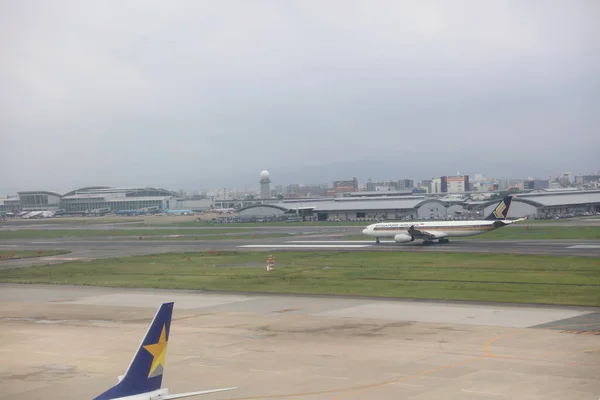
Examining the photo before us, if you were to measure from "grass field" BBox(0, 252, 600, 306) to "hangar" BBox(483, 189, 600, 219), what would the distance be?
297 ft

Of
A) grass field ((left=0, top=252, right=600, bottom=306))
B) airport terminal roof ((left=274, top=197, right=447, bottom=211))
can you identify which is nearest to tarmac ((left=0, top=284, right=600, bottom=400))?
grass field ((left=0, top=252, right=600, bottom=306))

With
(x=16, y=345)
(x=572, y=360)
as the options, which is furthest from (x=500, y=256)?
(x=16, y=345)

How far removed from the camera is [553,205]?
169 meters

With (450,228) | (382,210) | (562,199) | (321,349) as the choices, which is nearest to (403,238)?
(450,228)

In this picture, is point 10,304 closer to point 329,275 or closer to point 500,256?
point 329,275

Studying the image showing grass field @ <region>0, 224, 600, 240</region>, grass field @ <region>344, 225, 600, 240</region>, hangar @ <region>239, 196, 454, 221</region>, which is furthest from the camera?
hangar @ <region>239, 196, 454, 221</region>

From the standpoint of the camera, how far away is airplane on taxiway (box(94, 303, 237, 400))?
57.4 feet

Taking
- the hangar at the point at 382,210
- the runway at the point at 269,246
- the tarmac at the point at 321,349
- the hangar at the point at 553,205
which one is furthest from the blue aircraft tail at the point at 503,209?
the hangar at the point at 382,210

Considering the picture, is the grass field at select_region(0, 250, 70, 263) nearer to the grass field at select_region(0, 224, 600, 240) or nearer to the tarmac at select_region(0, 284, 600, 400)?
the grass field at select_region(0, 224, 600, 240)

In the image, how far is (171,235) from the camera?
14638 centimetres

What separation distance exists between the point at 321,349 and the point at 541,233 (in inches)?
3442

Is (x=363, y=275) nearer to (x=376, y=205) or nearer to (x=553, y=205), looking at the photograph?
(x=553, y=205)

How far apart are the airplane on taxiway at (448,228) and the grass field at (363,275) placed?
1460 centimetres

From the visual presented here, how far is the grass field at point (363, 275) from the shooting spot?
54.3 meters
